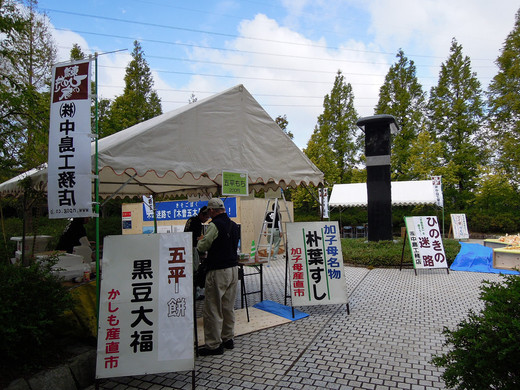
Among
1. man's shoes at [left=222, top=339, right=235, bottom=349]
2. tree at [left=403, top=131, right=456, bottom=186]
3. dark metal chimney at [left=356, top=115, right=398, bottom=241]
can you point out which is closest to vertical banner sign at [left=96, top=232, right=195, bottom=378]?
man's shoes at [left=222, top=339, right=235, bottom=349]

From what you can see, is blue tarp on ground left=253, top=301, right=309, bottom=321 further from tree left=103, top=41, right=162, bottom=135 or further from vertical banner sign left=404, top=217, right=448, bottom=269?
tree left=103, top=41, right=162, bottom=135

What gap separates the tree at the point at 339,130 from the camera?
87.6 feet

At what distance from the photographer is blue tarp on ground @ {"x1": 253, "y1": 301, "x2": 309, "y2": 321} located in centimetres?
542

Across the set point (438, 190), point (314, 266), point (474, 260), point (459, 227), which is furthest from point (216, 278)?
point (438, 190)

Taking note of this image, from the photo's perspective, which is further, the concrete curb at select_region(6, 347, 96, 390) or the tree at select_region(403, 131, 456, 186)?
the tree at select_region(403, 131, 456, 186)

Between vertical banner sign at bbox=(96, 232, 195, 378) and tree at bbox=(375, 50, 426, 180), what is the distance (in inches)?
980

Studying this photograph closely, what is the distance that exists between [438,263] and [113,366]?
7963 mm

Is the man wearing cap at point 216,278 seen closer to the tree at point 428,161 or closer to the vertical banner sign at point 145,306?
the vertical banner sign at point 145,306

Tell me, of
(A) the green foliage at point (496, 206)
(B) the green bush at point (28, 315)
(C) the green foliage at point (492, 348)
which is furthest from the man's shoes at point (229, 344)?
(A) the green foliage at point (496, 206)

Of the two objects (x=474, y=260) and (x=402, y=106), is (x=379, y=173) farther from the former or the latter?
(x=402, y=106)

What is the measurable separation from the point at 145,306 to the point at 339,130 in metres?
25.6

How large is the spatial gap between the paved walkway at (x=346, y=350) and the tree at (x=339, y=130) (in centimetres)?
2051

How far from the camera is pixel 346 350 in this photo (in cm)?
408

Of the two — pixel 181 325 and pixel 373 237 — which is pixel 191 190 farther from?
pixel 373 237
